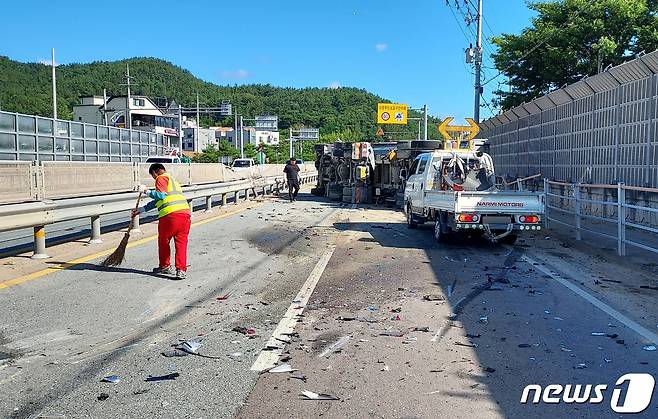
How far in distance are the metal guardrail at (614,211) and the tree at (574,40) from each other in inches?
388

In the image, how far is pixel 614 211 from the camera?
16.8 metres

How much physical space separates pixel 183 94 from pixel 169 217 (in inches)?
5181

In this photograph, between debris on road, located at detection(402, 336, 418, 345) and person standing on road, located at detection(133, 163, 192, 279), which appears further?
person standing on road, located at detection(133, 163, 192, 279)

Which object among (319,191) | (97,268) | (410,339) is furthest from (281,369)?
(319,191)

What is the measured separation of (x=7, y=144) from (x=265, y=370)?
73.9 feet

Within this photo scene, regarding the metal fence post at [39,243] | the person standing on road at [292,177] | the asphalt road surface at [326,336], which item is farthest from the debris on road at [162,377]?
the person standing on road at [292,177]

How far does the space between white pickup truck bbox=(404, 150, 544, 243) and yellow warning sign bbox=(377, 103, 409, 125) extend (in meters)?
56.3

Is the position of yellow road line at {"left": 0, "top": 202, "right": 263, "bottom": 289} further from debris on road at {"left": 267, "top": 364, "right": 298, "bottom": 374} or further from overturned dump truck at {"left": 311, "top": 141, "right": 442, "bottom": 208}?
overturned dump truck at {"left": 311, "top": 141, "right": 442, "bottom": 208}

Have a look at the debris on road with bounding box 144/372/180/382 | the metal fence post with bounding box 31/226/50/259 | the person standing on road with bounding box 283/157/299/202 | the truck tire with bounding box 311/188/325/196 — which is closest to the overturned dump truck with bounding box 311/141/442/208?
the truck tire with bounding box 311/188/325/196

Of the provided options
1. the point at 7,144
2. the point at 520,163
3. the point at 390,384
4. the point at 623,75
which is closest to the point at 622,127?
the point at 623,75

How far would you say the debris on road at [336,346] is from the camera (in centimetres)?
561

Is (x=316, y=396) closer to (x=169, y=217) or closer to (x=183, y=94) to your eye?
(x=169, y=217)

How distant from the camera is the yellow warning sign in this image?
7175 centimetres

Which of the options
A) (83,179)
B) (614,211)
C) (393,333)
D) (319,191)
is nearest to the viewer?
(393,333)
